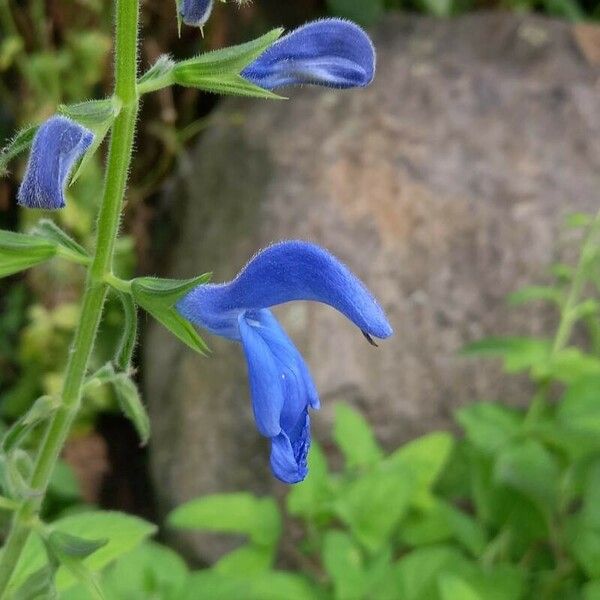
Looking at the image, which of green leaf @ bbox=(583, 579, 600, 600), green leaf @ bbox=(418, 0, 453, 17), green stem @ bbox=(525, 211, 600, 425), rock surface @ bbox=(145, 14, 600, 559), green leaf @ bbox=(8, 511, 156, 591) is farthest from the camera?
green leaf @ bbox=(418, 0, 453, 17)

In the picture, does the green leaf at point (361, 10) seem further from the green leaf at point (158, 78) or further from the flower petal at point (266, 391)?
the flower petal at point (266, 391)

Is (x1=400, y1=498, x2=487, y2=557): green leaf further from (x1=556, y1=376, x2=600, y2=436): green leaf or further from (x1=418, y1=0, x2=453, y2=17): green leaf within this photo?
(x1=418, y1=0, x2=453, y2=17): green leaf

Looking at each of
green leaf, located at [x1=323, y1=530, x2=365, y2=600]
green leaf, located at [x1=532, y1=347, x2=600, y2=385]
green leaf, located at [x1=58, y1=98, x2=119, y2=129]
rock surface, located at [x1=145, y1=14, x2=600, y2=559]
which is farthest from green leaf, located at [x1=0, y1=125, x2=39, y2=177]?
rock surface, located at [x1=145, y1=14, x2=600, y2=559]

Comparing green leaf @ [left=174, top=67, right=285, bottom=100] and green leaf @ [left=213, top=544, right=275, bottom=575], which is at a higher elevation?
green leaf @ [left=174, top=67, right=285, bottom=100]

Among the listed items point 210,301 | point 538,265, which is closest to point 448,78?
point 538,265

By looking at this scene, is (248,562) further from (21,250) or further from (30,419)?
(21,250)

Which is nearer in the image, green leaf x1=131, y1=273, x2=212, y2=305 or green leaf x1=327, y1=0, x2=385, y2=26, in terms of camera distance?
green leaf x1=131, y1=273, x2=212, y2=305

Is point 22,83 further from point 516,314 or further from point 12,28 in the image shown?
point 516,314

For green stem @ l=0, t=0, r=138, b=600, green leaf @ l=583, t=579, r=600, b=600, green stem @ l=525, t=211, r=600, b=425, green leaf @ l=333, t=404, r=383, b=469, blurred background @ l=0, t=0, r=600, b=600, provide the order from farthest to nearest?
blurred background @ l=0, t=0, r=600, b=600
green stem @ l=525, t=211, r=600, b=425
green leaf @ l=333, t=404, r=383, b=469
green leaf @ l=583, t=579, r=600, b=600
green stem @ l=0, t=0, r=138, b=600
